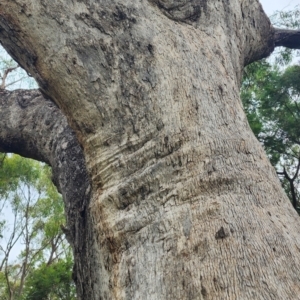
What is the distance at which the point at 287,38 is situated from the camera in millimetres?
2932

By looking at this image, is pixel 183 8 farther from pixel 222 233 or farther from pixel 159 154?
pixel 222 233

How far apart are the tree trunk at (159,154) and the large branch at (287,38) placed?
0.92 metres

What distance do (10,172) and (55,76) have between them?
7584 millimetres

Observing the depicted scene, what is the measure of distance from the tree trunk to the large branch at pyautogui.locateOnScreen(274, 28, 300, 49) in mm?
917

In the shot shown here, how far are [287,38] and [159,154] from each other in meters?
1.88

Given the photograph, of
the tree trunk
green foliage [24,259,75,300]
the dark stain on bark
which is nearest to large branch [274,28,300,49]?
the tree trunk

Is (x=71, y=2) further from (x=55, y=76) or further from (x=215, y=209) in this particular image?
(x=215, y=209)

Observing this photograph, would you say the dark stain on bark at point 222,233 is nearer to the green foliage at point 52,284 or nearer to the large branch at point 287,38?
the large branch at point 287,38

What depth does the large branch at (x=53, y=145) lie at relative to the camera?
6.18 ft

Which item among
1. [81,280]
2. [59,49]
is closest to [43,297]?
[81,280]

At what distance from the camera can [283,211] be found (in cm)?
135

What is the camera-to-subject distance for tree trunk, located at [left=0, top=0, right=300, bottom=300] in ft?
3.84

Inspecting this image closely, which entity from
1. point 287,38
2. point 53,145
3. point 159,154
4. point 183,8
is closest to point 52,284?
point 53,145

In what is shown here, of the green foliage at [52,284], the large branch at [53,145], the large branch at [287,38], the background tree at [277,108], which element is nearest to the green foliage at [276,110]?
the background tree at [277,108]
